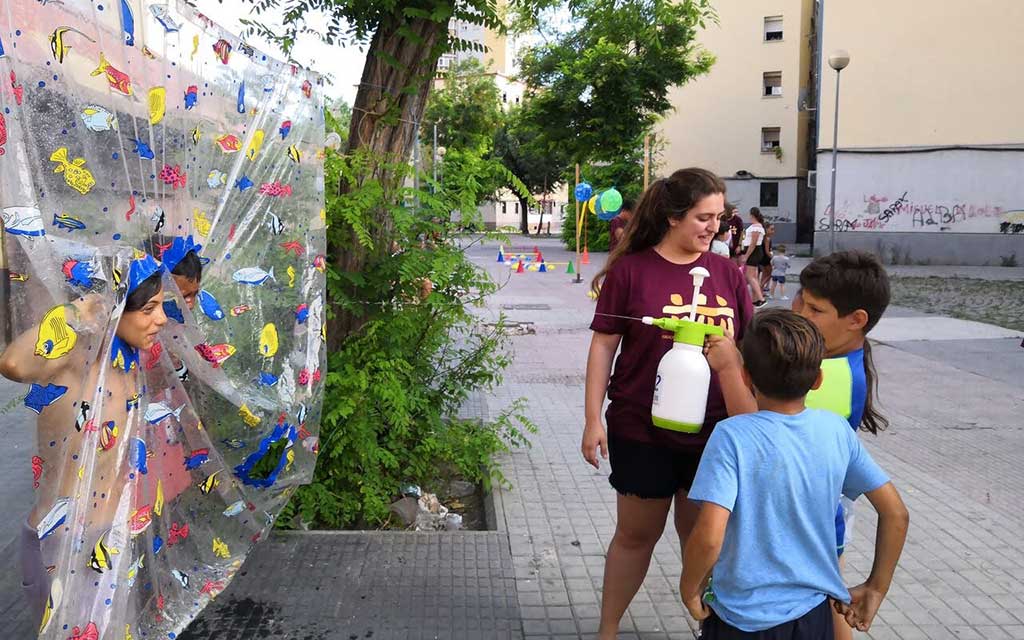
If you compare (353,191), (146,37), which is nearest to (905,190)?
(353,191)

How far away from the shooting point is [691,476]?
2.78 m

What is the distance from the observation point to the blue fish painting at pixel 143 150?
254 cm

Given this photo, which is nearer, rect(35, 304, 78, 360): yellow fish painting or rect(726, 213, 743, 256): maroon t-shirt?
rect(35, 304, 78, 360): yellow fish painting

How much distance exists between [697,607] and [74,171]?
201 centimetres

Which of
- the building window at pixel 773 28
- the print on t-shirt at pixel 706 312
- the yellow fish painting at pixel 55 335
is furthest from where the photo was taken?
the building window at pixel 773 28

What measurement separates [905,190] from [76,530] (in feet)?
79.2

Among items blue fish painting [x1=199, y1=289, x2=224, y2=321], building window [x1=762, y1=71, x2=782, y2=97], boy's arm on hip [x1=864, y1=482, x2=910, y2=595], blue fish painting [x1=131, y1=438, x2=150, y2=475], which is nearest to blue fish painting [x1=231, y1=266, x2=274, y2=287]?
blue fish painting [x1=199, y1=289, x2=224, y2=321]

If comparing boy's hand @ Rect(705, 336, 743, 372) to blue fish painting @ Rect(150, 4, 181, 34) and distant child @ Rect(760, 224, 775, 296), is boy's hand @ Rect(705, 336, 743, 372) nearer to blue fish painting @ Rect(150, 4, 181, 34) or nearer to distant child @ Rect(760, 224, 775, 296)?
blue fish painting @ Rect(150, 4, 181, 34)

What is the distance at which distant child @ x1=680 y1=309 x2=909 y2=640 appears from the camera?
6.67ft

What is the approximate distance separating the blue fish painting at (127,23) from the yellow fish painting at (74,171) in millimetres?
439

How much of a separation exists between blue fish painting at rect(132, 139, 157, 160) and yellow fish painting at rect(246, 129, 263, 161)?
56 cm

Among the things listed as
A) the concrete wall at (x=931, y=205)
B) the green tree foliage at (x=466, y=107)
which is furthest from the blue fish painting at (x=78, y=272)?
the green tree foliage at (x=466, y=107)

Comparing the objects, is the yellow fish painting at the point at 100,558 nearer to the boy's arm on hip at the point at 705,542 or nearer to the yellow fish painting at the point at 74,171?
the yellow fish painting at the point at 74,171

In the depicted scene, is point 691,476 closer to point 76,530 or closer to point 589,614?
point 589,614
